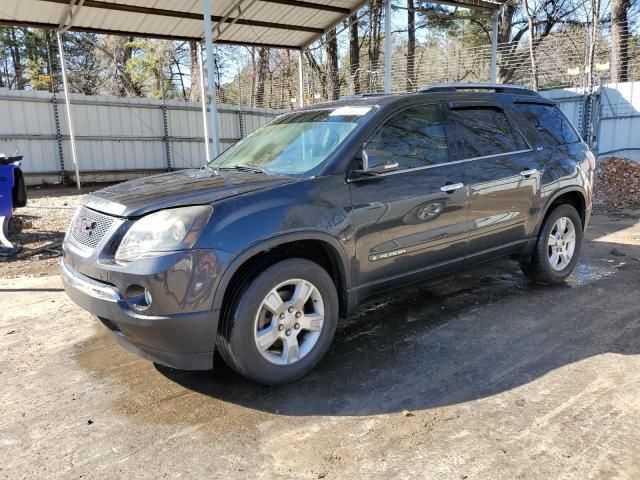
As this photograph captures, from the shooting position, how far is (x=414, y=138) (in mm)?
4145

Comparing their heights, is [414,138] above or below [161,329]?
above

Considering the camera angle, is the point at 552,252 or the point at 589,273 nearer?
the point at 552,252

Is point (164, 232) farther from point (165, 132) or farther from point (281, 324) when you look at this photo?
point (165, 132)

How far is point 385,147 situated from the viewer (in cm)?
394

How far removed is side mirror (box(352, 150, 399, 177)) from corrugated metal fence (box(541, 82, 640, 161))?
501 inches

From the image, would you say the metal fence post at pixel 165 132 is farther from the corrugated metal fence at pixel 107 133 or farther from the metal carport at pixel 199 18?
the metal carport at pixel 199 18

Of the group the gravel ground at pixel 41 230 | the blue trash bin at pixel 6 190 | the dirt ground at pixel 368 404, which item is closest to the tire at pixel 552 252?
the dirt ground at pixel 368 404

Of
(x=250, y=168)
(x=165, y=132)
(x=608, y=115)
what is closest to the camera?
(x=250, y=168)

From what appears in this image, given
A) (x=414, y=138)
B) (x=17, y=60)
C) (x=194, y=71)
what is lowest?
(x=414, y=138)

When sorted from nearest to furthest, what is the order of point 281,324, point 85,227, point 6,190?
point 281,324
point 85,227
point 6,190

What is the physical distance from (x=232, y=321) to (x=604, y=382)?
7.90 ft

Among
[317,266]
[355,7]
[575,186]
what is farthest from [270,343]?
[355,7]

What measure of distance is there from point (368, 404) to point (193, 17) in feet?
35.7

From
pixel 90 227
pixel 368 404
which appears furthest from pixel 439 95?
pixel 90 227
